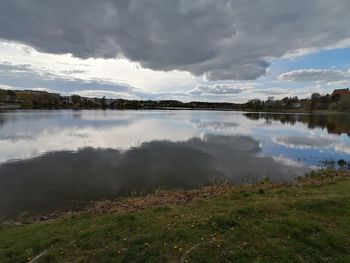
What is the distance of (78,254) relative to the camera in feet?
17.8

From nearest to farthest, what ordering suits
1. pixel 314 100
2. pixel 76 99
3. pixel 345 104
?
pixel 345 104 < pixel 314 100 < pixel 76 99

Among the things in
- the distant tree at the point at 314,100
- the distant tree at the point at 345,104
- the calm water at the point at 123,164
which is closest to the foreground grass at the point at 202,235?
the calm water at the point at 123,164

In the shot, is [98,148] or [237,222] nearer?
[237,222]

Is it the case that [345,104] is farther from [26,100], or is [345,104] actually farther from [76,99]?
[76,99]

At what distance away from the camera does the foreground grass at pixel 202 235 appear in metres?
5.16

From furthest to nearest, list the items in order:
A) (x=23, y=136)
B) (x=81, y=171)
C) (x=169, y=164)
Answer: (x=23, y=136) < (x=169, y=164) < (x=81, y=171)

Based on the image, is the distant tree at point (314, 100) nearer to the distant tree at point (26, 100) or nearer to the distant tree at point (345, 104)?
the distant tree at point (345, 104)

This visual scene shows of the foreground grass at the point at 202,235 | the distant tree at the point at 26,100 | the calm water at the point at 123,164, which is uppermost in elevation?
the distant tree at the point at 26,100

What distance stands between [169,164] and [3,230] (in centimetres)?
1101

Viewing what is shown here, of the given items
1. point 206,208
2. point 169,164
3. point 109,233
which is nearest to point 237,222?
point 206,208

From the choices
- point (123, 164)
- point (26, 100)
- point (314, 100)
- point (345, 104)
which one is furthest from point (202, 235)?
point (26, 100)

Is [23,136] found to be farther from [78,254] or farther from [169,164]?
[78,254]

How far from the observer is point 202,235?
5.98 meters

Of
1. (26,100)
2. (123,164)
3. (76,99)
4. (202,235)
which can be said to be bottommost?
(123,164)
